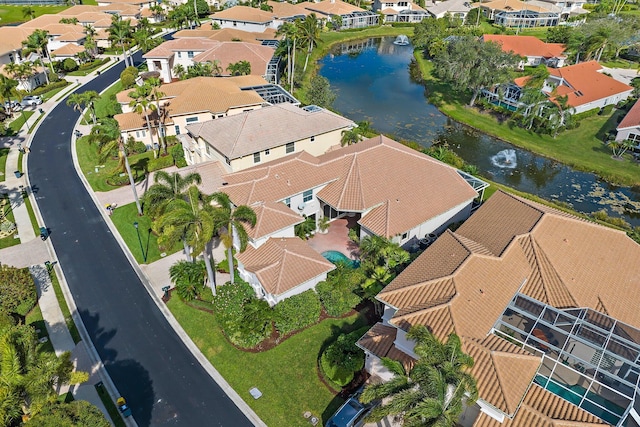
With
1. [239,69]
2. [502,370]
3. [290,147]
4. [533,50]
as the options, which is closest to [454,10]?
[533,50]

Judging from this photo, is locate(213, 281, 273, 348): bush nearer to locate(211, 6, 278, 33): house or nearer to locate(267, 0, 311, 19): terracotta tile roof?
locate(211, 6, 278, 33): house

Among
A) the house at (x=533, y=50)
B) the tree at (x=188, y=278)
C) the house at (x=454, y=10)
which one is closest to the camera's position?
the tree at (x=188, y=278)

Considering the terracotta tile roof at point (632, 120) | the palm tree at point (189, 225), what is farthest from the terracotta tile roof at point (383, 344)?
the terracotta tile roof at point (632, 120)

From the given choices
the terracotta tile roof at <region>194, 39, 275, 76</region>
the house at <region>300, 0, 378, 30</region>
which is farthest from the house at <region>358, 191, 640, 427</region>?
the house at <region>300, 0, 378, 30</region>

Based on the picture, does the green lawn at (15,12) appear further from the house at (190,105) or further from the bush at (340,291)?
the bush at (340,291)

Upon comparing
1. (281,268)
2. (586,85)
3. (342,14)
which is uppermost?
(342,14)

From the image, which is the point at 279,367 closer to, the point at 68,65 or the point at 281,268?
the point at 281,268
